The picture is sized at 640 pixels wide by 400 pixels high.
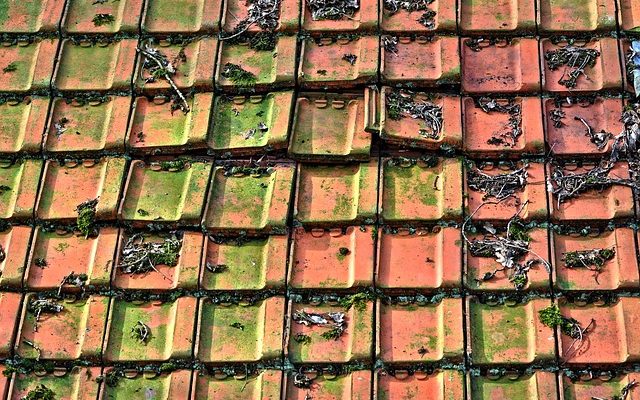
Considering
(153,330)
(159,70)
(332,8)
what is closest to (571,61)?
(332,8)

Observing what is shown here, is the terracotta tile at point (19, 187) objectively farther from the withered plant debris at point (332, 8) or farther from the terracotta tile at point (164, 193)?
the withered plant debris at point (332, 8)

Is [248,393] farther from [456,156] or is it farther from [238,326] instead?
[456,156]

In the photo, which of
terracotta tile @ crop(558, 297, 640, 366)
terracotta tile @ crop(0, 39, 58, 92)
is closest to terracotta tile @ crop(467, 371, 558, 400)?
terracotta tile @ crop(558, 297, 640, 366)

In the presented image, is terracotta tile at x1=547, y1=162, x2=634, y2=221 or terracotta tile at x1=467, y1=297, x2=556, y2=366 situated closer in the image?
terracotta tile at x1=467, y1=297, x2=556, y2=366

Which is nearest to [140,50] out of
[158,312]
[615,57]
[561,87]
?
[158,312]

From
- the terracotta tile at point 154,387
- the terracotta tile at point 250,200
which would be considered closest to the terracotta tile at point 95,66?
the terracotta tile at point 250,200

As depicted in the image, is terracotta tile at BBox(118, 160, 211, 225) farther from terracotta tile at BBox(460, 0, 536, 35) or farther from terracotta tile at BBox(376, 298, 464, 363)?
terracotta tile at BBox(460, 0, 536, 35)
